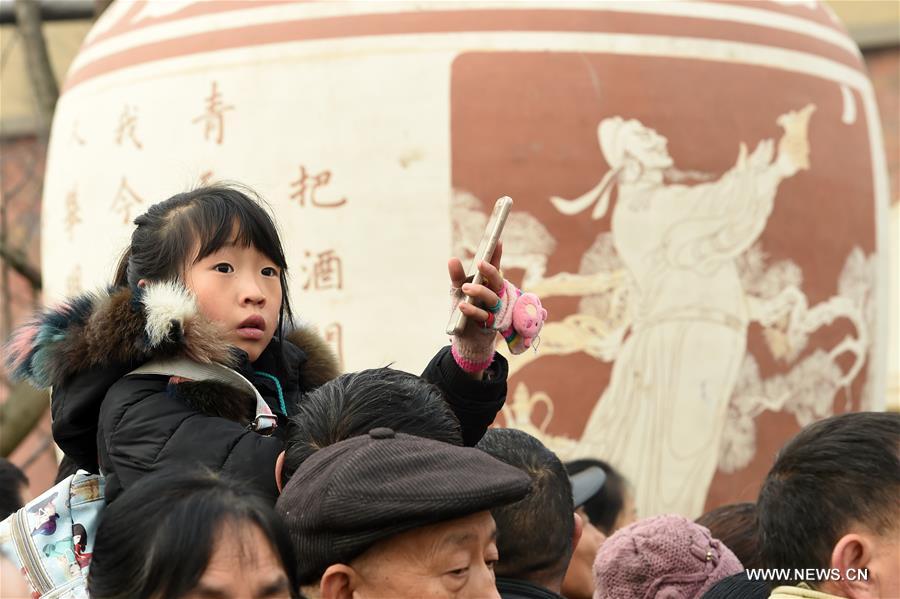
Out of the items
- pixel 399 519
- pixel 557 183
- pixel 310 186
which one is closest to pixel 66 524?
pixel 399 519

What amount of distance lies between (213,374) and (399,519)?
2.13ft

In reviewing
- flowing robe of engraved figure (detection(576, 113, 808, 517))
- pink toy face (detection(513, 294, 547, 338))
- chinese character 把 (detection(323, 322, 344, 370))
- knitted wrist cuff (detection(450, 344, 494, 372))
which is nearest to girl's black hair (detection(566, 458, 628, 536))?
flowing robe of engraved figure (detection(576, 113, 808, 517))

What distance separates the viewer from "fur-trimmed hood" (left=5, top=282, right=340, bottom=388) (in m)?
2.31

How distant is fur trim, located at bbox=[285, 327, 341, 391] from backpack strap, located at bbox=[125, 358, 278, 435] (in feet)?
0.99

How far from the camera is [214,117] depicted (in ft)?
18.3

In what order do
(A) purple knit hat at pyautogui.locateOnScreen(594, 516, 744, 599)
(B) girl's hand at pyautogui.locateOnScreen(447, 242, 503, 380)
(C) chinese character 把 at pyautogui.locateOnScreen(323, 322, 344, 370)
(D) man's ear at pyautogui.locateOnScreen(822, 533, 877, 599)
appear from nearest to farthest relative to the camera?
(D) man's ear at pyautogui.locateOnScreen(822, 533, 877, 599)
(B) girl's hand at pyautogui.locateOnScreen(447, 242, 503, 380)
(A) purple knit hat at pyautogui.locateOnScreen(594, 516, 744, 599)
(C) chinese character 把 at pyautogui.locateOnScreen(323, 322, 344, 370)

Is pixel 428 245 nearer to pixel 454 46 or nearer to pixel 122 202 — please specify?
pixel 454 46

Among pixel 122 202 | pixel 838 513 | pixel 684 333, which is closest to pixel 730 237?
pixel 684 333

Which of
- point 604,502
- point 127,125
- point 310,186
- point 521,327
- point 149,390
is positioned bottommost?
point 604,502

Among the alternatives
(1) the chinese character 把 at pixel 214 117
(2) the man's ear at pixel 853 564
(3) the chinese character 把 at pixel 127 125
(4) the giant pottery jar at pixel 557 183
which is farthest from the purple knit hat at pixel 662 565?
(3) the chinese character 把 at pixel 127 125

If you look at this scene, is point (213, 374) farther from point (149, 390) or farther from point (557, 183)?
point (557, 183)

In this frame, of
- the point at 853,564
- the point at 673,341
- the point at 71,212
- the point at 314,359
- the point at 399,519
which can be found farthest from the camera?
the point at 71,212

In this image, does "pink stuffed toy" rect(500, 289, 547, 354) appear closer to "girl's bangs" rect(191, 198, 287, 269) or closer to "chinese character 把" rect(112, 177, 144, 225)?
"girl's bangs" rect(191, 198, 287, 269)

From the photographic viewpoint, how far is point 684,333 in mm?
5520
